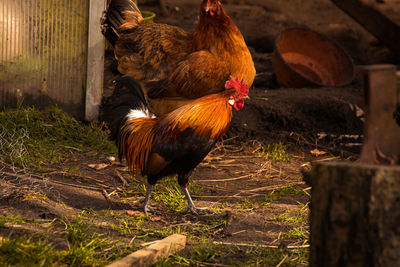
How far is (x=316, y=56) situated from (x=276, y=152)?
3024 mm

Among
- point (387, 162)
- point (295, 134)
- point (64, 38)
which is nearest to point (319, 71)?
point (295, 134)

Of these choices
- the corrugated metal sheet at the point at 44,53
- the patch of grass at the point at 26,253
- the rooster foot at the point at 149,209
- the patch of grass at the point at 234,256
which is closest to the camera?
the patch of grass at the point at 26,253

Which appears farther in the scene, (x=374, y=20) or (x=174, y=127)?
(x=374, y=20)

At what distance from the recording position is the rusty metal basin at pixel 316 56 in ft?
26.1

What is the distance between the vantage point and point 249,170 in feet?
17.4

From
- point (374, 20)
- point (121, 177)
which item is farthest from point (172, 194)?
point (374, 20)

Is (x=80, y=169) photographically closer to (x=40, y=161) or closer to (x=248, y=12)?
(x=40, y=161)

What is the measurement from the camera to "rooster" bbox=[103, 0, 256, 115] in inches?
193

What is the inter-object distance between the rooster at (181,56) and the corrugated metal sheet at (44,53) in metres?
0.92

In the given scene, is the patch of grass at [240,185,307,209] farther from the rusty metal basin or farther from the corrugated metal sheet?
the rusty metal basin

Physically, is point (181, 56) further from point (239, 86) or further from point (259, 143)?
point (259, 143)

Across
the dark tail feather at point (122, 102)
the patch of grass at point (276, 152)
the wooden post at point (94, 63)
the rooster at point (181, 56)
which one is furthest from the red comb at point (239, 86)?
the wooden post at point (94, 63)

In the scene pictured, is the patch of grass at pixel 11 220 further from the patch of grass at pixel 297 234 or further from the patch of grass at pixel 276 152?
the patch of grass at pixel 276 152

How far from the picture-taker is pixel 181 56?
5.18 m
